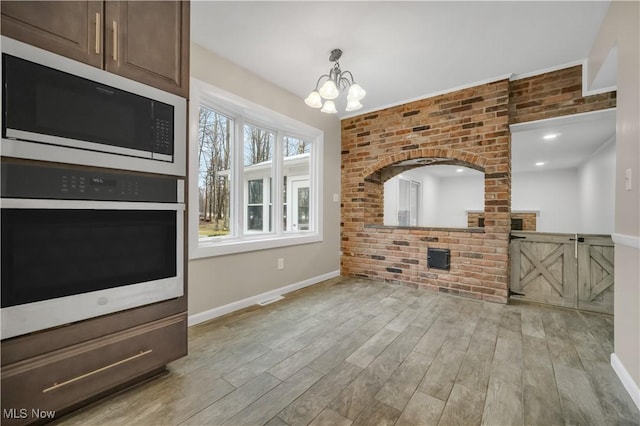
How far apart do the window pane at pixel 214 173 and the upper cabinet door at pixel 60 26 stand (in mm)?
1393

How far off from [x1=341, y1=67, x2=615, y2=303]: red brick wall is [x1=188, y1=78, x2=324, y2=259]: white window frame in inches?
23.6

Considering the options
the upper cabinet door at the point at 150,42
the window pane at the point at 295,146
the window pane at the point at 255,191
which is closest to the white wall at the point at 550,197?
the window pane at the point at 295,146

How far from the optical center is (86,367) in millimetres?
1282

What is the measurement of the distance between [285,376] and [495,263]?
2697 mm

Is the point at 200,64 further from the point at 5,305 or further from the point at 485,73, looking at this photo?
the point at 485,73

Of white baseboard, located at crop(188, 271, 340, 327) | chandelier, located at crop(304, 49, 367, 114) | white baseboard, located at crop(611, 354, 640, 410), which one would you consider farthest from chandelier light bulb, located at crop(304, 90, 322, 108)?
white baseboard, located at crop(611, 354, 640, 410)

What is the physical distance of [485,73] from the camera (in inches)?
117

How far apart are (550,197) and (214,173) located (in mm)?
9631

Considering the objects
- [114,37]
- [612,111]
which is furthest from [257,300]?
[612,111]

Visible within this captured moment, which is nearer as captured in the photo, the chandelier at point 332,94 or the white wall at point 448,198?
the chandelier at point 332,94

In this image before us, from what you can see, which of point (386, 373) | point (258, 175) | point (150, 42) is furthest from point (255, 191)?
point (386, 373)

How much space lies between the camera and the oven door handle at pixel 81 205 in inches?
43.0

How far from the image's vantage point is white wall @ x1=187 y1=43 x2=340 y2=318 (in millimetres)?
2527

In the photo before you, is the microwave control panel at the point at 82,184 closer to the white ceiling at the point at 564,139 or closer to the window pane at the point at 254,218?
the window pane at the point at 254,218
